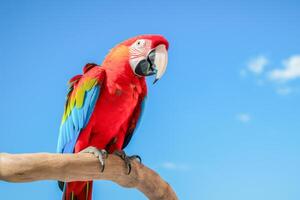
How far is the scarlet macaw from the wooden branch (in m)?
0.09

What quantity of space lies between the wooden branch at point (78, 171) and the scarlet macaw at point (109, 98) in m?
0.09

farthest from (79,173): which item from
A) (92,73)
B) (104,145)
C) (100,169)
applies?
(92,73)

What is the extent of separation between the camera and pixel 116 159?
166 centimetres

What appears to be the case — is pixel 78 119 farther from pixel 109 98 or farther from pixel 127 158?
pixel 127 158

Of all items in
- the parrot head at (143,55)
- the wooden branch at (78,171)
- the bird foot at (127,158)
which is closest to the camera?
the wooden branch at (78,171)

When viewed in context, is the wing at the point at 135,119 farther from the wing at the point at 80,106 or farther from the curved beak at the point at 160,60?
the wing at the point at 80,106

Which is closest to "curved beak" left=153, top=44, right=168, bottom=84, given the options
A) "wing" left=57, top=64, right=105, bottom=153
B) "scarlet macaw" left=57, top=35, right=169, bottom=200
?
"scarlet macaw" left=57, top=35, right=169, bottom=200

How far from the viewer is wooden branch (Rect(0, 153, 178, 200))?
1.21 metres

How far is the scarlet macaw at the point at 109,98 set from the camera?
1.72 meters

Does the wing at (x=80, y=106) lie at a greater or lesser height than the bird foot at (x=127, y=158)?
greater

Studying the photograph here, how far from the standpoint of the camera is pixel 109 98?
1.73 m

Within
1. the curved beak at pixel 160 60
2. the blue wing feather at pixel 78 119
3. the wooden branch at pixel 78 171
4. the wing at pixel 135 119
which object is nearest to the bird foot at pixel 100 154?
the wooden branch at pixel 78 171

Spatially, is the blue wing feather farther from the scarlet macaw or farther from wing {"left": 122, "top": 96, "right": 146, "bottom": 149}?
wing {"left": 122, "top": 96, "right": 146, "bottom": 149}

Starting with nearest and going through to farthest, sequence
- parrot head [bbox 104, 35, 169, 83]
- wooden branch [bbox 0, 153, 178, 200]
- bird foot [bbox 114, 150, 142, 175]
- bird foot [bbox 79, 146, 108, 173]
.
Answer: wooden branch [bbox 0, 153, 178, 200]
bird foot [bbox 79, 146, 108, 173]
bird foot [bbox 114, 150, 142, 175]
parrot head [bbox 104, 35, 169, 83]
